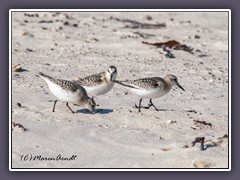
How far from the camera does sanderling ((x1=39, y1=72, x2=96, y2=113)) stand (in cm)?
1031

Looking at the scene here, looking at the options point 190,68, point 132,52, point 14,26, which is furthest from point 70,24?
point 190,68

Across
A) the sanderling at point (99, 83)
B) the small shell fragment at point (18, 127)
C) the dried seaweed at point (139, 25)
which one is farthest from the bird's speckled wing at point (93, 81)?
the dried seaweed at point (139, 25)

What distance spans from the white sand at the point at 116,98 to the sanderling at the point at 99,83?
26 cm

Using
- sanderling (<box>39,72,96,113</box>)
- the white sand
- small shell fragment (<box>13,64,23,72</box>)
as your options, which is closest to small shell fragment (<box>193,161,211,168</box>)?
the white sand

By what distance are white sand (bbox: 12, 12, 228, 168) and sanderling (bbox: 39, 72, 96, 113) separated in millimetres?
200

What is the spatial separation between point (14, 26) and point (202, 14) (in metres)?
6.38

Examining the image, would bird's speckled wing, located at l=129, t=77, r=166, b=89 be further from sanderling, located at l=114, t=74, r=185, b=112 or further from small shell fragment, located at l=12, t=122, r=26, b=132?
small shell fragment, located at l=12, t=122, r=26, b=132

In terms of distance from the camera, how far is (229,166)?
27.7ft

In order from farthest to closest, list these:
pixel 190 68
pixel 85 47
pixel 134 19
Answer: pixel 134 19
pixel 85 47
pixel 190 68

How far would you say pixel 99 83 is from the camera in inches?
437

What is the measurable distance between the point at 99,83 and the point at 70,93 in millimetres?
879

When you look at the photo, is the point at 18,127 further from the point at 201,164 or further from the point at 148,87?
the point at 201,164

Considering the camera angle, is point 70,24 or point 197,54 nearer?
point 197,54

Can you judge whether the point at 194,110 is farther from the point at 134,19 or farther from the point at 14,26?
the point at 134,19
